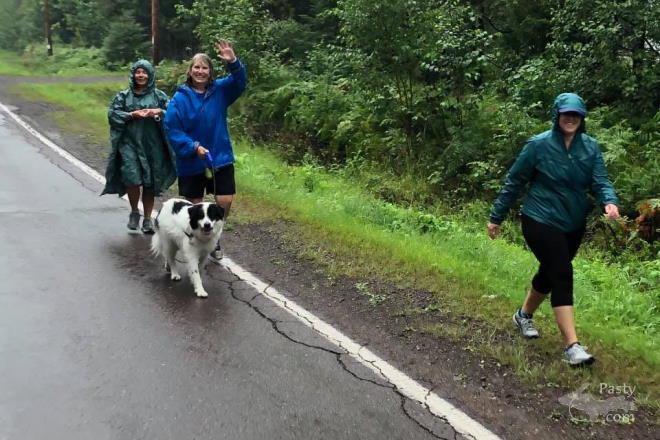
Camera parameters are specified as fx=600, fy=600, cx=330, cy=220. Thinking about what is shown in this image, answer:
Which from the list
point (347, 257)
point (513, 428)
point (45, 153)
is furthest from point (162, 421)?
point (45, 153)

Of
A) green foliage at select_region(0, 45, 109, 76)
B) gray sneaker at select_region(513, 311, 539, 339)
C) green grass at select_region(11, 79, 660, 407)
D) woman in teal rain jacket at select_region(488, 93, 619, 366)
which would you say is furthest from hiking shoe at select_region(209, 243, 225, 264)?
green foliage at select_region(0, 45, 109, 76)

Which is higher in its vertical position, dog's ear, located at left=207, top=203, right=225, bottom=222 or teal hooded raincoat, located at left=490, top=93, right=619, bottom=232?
teal hooded raincoat, located at left=490, top=93, right=619, bottom=232

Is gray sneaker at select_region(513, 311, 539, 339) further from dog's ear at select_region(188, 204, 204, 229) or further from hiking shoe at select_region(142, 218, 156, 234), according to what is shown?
hiking shoe at select_region(142, 218, 156, 234)

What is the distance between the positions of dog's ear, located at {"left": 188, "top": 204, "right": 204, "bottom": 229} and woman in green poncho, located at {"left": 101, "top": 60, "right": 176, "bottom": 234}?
208 cm

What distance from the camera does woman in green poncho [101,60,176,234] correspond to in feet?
23.6

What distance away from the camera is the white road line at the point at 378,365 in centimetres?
370

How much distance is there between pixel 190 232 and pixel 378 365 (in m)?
2.27

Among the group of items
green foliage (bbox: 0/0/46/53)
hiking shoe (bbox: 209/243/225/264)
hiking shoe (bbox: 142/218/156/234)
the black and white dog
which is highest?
the black and white dog

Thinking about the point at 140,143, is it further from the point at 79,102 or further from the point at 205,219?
the point at 79,102

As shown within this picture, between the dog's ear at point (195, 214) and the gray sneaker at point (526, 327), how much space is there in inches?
115

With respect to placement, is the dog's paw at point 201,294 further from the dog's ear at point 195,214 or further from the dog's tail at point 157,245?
the dog's tail at point 157,245

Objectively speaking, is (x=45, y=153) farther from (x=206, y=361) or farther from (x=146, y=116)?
(x=206, y=361)

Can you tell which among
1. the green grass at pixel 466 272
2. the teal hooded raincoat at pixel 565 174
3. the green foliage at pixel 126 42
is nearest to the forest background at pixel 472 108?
the green grass at pixel 466 272

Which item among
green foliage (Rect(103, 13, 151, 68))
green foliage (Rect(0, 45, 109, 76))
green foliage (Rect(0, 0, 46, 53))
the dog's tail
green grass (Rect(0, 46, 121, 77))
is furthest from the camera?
green foliage (Rect(0, 0, 46, 53))
